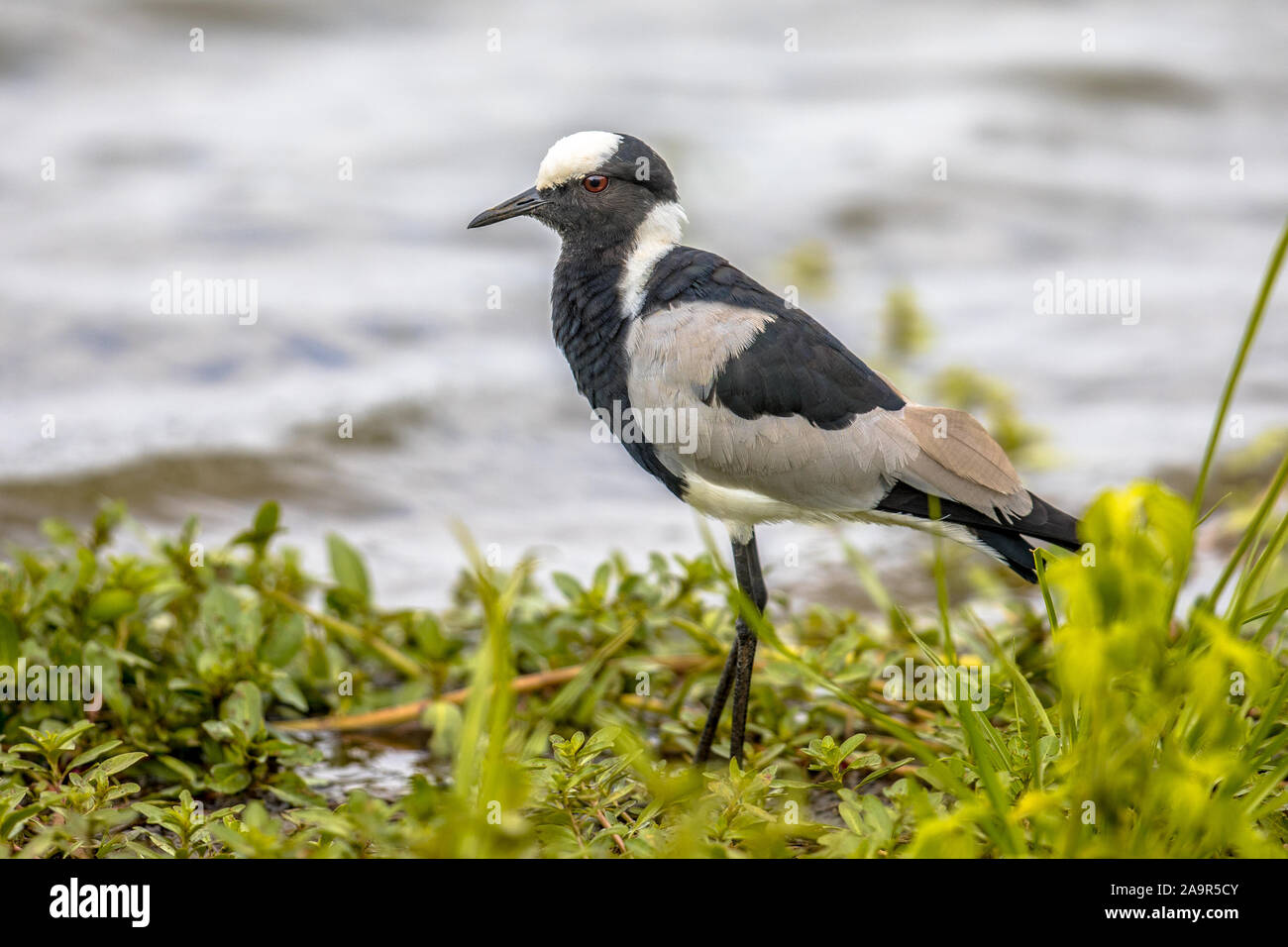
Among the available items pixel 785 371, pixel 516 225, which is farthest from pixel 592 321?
pixel 516 225

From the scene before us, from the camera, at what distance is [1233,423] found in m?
7.04

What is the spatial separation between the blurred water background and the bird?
1584 millimetres

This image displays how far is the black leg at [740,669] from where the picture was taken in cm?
366

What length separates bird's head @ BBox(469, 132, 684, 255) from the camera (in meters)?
4.12

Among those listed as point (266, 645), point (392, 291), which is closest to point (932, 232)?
point (392, 291)

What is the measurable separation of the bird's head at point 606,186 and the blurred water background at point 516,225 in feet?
5.22

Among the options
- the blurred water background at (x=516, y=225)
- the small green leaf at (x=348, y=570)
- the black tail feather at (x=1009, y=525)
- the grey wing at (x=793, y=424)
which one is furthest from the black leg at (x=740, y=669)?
the blurred water background at (x=516, y=225)

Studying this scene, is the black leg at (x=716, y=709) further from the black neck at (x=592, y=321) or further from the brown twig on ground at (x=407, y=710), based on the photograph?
the black neck at (x=592, y=321)

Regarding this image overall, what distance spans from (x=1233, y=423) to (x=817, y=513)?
4.14m

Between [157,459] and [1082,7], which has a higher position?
[1082,7]

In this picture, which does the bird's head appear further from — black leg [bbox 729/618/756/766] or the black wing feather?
black leg [bbox 729/618/756/766]

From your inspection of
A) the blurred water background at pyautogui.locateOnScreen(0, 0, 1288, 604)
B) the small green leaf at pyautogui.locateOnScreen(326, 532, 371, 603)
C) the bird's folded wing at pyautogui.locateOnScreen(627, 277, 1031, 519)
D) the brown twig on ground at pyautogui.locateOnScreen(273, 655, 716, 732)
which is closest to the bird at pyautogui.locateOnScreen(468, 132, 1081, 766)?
the bird's folded wing at pyautogui.locateOnScreen(627, 277, 1031, 519)
